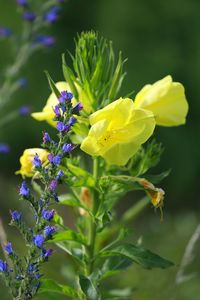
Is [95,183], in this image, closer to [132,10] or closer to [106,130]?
[106,130]

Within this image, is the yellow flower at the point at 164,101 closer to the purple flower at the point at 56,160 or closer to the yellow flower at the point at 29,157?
the yellow flower at the point at 29,157

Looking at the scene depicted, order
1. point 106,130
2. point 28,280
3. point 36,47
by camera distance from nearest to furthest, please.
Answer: point 28,280 < point 106,130 < point 36,47

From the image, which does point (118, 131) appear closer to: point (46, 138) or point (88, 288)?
point (46, 138)

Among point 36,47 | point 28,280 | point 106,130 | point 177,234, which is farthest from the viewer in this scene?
point 177,234

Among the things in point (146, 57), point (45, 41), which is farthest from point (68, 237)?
point (146, 57)

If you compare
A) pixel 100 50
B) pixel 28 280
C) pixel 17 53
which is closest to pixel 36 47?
pixel 17 53

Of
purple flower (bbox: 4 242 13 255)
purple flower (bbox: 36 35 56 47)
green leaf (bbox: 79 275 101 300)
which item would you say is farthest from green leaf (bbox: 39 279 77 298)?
purple flower (bbox: 36 35 56 47)

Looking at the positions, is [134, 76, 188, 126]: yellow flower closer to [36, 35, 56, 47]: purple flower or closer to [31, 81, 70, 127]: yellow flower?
[31, 81, 70, 127]: yellow flower
